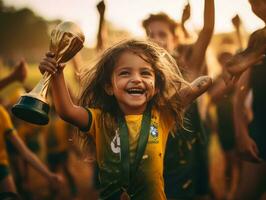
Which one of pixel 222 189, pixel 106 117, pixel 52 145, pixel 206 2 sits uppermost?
pixel 206 2

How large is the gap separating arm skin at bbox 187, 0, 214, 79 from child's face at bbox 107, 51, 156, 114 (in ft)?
2.79

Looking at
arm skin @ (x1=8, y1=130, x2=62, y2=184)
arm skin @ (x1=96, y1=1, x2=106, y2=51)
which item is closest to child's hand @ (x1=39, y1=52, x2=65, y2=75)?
arm skin @ (x1=96, y1=1, x2=106, y2=51)

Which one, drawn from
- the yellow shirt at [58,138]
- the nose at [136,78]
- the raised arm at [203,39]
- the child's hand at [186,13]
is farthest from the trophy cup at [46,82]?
the yellow shirt at [58,138]

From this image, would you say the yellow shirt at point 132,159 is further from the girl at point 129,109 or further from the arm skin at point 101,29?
the arm skin at point 101,29

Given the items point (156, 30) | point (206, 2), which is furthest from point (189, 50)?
point (206, 2)

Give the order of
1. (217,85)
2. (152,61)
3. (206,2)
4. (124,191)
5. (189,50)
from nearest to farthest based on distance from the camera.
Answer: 1. (124,191)
2. (152,61)
3. (206,2)
4. (189,50)
5. (217,85)

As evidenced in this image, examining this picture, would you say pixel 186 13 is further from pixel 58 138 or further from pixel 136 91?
pixel 58 138

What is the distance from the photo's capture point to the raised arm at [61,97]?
374 centimetres

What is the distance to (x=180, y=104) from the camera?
4.39 metres

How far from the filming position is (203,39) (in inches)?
202

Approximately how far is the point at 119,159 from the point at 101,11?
6.08 feet

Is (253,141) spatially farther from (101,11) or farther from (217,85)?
(217,85)

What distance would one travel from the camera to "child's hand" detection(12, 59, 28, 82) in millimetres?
6245

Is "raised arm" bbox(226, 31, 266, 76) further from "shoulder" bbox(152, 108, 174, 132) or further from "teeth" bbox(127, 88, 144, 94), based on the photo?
"teeth" bbox(127, 88, 144, 94)
